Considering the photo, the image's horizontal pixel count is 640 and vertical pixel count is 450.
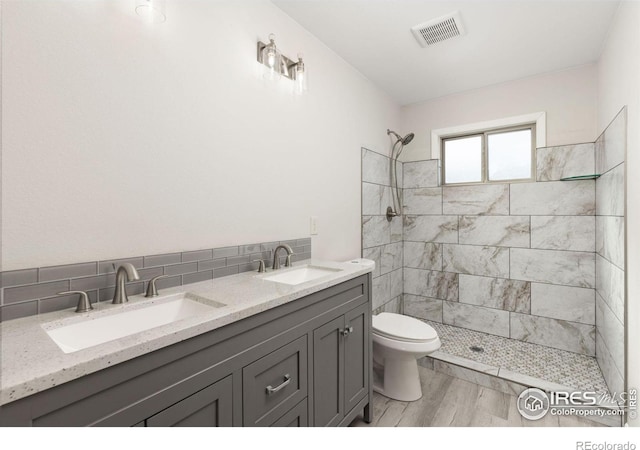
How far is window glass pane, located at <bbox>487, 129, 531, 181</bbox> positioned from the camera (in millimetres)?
2836

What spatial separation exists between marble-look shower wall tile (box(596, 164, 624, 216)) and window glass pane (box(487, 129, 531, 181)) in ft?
1.89

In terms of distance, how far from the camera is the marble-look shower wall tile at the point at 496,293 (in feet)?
9.18

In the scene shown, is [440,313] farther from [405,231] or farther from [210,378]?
[210,378]

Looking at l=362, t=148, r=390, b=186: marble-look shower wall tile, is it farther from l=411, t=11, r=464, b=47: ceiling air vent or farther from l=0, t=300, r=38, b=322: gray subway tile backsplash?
l=0, t=300, r=38, b=322: gray subway tile backsplash

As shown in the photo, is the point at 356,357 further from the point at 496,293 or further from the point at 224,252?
the point at 496,293

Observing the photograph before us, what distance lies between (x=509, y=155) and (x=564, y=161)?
1.45 ft

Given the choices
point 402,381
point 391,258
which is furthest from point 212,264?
point 391,258

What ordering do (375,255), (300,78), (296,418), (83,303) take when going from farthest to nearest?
1. (375,255)
2. (300,78)
3. (296,418)
4. (83,303)

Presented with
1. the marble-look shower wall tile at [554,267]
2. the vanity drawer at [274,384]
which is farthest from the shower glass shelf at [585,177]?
the vanity drawer at [274,384]

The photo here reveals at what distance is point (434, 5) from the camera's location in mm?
1840

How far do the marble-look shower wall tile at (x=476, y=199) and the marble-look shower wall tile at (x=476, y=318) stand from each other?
964 millimetres

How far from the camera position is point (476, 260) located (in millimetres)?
3018

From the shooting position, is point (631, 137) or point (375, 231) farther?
point (375, 231)

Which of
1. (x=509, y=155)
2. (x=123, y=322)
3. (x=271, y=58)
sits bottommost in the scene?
(x=123, y=322)
